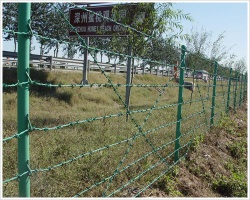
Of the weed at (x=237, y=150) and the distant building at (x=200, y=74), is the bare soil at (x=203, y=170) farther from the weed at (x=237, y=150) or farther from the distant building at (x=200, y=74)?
the distant building at (x=200, y=74)

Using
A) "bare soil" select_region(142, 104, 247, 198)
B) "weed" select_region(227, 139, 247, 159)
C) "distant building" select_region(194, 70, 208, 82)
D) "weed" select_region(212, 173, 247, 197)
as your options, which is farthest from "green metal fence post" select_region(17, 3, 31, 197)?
"weed" select_region(227, 139, 247, 159)

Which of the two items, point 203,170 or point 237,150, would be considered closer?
point 203,170

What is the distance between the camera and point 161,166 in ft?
13.2

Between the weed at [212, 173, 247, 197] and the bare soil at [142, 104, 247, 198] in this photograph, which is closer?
the bare soil at [142, 104, 247, 198]

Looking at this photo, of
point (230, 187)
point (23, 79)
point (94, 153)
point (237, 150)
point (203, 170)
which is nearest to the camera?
point (23, 79)

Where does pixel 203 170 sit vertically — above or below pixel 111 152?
below

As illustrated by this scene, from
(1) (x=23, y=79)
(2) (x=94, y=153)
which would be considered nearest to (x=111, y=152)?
(2) (x=94, y=153)

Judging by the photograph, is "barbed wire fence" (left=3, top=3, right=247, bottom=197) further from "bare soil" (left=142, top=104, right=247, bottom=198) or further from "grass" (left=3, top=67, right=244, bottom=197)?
"bare soil" (left=142, top=104, right=247, bottom=198)

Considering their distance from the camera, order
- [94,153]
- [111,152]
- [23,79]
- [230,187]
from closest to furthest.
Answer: [23,79] → [230,187] → [94,153] → [111,152]

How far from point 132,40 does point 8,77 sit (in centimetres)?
734

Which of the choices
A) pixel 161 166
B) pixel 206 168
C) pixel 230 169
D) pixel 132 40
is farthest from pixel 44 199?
pixel 132 40

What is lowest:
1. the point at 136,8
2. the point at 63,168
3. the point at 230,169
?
the point at 230,169

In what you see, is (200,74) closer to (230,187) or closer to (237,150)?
(237,150)

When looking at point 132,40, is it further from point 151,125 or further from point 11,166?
point 11,166
